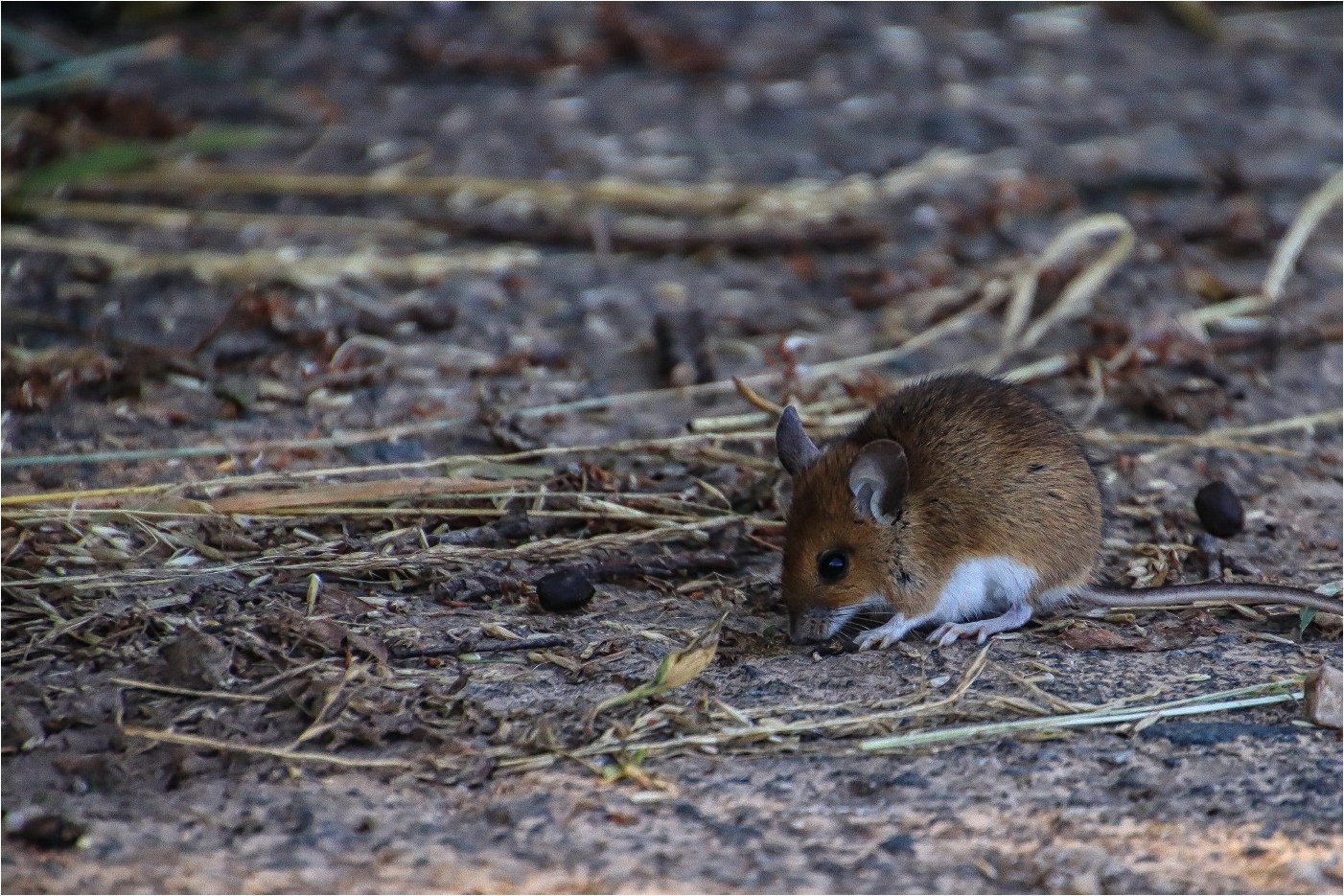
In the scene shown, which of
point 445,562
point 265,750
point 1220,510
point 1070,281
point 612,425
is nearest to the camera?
point 265,750

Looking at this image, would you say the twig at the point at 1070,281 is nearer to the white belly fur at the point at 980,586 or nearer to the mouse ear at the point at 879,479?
the white belly fur at the point at 980,586

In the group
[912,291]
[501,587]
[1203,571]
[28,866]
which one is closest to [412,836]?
[28,866]

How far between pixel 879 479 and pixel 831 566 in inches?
12.2

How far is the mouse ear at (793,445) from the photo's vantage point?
15.2 feet

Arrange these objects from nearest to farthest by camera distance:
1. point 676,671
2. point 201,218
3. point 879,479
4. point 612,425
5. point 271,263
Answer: point 676,671
point 879,479
point 612,425
point 271,263
point 201,218

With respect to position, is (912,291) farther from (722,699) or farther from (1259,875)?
(1259,875)

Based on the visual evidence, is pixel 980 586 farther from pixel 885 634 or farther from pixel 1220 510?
pixel 1220 510

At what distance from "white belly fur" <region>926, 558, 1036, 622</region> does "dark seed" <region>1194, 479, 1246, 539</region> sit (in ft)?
3.37

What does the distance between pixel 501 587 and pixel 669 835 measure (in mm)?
1475

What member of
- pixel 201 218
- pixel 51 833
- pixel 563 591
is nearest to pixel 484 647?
pixel 563 591

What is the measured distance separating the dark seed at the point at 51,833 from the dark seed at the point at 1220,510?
376 cm

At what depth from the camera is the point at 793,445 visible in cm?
465

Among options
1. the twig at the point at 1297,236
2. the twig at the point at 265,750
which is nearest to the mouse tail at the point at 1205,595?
the twig at the point at 265,750

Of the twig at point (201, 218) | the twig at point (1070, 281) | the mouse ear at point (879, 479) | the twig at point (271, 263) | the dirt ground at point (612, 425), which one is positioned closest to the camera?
the dirt ground at point (612, 425)
